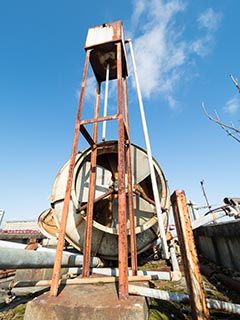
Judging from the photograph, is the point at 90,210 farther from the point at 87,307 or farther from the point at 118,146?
the point at 87,307

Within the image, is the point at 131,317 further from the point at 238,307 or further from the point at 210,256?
the point at 210,256

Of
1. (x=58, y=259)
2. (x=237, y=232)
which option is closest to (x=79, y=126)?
(x=58, y=259)

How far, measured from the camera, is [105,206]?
4.67 metres

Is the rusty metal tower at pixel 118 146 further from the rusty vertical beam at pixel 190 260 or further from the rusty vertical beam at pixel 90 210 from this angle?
the rusty vertical beam at pixel 190 260

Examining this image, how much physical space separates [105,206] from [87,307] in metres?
3.05

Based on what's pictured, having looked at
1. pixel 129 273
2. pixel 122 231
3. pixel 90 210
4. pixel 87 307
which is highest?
pixel 90 210

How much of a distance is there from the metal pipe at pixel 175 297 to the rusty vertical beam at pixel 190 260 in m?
0.38

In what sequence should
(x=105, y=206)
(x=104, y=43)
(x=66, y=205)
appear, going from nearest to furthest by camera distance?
1. (x=66, y=205)
2. (x=104, y=43)
3. (x=105, y=206)

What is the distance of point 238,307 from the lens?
5.54ft

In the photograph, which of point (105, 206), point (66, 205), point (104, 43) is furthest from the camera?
point (105, 206)

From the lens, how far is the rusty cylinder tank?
395 centimetres

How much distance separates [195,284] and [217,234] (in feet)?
11.6

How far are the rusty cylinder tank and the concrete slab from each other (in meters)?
1.76

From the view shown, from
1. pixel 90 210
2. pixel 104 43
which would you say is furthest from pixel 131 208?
pixel 104 43
